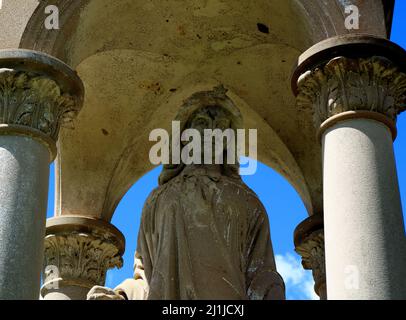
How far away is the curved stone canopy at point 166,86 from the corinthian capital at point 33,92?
1.80 meters

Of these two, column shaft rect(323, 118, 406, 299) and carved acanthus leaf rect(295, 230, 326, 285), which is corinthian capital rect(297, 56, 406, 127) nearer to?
column shaft rect(323, 118, 406, 299)

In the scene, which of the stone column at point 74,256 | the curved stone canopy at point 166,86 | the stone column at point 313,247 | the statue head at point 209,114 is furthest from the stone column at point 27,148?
the stone column at point 313,247

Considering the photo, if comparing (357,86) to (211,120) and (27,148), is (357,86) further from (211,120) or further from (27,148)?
(27,148)

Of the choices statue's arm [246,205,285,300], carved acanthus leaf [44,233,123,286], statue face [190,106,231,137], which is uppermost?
statue face [190,106,231,137]

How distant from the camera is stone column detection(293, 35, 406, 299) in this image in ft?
38.4

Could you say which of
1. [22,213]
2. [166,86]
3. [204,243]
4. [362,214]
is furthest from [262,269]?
[166,86]

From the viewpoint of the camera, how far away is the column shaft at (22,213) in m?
11.9

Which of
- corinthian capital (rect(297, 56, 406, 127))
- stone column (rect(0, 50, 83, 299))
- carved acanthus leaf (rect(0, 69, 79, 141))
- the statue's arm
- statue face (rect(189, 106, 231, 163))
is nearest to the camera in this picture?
stone column (rect(0, 50, 83, 299))

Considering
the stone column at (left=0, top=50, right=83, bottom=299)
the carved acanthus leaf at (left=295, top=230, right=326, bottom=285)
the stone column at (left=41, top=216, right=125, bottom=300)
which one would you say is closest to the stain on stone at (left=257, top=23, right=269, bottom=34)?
the carved acanthus leaf at (left=295, top=230, right=326, bottom=285)

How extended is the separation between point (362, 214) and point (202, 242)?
5.49ft

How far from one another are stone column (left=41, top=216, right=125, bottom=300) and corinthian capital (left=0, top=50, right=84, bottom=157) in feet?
10.2

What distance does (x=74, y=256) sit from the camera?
16.1 meters

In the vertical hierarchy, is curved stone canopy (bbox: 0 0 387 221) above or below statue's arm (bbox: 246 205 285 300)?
above

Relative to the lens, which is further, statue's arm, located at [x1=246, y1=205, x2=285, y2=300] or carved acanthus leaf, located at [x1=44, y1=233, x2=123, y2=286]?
carved acanthus leaf, located at [x1=44, y1=233, x2=123, y2=286]
